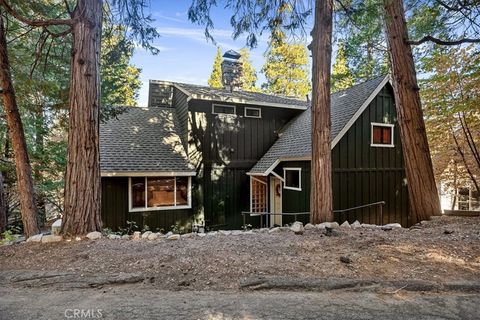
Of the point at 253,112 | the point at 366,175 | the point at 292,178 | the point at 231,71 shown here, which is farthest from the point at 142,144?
the point at 366,175

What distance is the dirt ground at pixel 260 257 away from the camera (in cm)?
284

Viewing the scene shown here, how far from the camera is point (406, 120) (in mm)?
5465

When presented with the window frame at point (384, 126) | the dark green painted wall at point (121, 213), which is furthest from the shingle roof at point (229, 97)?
the dark green painted wall at point (121, 213)

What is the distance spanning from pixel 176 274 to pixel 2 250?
288 centimetres

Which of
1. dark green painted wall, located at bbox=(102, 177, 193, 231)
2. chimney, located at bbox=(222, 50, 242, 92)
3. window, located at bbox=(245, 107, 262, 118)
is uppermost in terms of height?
chimney, located at bbox=(222, 50, 242, 92)

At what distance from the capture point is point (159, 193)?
939cm

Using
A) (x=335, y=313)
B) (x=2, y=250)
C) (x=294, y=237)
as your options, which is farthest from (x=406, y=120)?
(x=2, y=250)

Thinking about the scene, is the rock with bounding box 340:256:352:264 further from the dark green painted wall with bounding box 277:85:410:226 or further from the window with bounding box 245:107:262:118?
the window with bounding box 245:107:262:118

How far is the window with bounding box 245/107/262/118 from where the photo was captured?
1114cm

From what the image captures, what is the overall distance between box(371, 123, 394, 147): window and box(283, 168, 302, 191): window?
3.02 m

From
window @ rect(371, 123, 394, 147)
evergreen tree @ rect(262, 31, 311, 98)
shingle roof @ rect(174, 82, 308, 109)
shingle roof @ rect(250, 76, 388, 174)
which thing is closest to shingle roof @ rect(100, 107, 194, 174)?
shingle roof @ rect(174, 82, 308, 109)

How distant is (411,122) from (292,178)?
4947mm

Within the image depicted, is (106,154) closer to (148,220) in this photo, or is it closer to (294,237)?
(148,220)

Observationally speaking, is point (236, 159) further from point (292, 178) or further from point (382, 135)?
point (382, 135)
